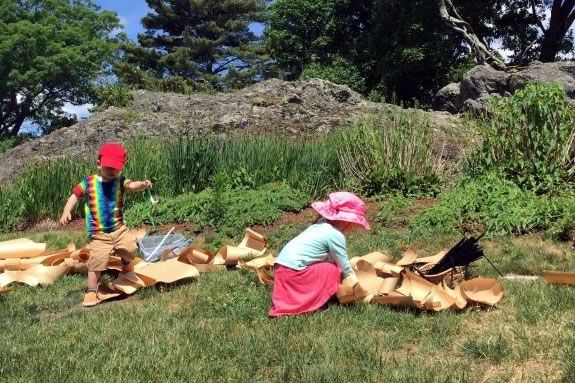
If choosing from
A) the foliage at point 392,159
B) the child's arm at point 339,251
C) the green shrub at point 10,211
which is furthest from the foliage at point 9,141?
the child's arm at point 339,251

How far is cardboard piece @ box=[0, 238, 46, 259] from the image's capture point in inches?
286

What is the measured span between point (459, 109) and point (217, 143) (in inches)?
359

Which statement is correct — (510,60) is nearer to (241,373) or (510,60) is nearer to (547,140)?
(547,140)

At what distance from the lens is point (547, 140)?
27.4 ft

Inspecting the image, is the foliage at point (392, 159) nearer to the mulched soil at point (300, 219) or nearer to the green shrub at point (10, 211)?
the mulched soil at point (300, 219)

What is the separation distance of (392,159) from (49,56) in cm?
3419

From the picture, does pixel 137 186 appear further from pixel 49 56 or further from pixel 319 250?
pixel 49 56

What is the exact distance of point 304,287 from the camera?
4.75m

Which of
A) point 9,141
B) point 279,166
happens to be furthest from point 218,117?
point 9,141

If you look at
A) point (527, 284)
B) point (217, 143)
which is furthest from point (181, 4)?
point (527, 284)

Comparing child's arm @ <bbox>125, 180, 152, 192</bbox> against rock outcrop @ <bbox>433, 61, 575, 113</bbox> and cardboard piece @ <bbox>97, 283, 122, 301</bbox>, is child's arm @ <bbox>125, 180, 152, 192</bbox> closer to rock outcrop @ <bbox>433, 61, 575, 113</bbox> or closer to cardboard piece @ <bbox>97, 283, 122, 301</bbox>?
cardboard piece @ <bbox>97, 283, 122, 301</bbox>

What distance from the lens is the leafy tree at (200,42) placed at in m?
44.8

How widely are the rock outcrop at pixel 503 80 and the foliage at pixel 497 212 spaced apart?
7.27 m

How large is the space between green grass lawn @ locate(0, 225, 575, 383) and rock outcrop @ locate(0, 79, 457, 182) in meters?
8.57
